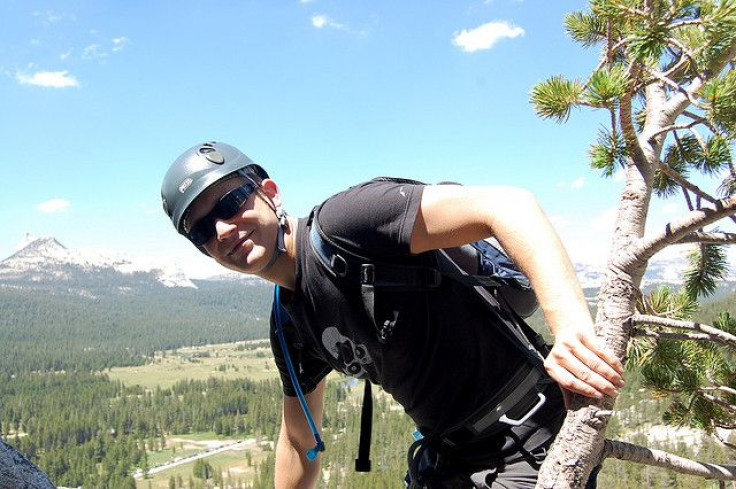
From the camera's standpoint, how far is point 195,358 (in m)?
193

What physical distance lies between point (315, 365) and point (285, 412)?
18.4 inches

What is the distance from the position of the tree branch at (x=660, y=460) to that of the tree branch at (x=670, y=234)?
73 centimetres

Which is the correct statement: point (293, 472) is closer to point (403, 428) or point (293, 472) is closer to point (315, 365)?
point (315, 365)

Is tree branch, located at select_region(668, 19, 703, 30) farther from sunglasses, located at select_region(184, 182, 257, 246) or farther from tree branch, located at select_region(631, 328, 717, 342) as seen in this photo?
sunglasses, located at select_region(184, 182, 257, 246)

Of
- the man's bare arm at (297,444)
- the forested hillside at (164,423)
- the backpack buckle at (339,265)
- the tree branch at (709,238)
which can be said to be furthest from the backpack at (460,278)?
the forested hillside at (164,423)

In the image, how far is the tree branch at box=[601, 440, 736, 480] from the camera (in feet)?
6.96

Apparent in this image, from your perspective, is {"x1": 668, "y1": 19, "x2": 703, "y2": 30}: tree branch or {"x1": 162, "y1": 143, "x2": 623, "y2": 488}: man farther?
{"x1": 668, "y1": 19, "x2": 703, "y2": 30}: tree branch

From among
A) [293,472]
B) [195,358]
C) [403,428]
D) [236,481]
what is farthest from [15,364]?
[293,472]

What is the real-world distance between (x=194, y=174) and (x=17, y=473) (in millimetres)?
1466

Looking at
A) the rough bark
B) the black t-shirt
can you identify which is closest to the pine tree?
the black t-shirt

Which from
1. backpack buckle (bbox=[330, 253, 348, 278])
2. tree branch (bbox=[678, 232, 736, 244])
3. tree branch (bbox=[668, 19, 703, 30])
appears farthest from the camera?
tree branch (bbox=[678, 232, 736, 244])

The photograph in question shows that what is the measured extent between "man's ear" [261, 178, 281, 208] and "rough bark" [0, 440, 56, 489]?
1521 millimetres

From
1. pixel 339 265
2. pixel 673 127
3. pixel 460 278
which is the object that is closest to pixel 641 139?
pixel 673 127

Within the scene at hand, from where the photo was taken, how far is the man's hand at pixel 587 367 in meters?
1.55
